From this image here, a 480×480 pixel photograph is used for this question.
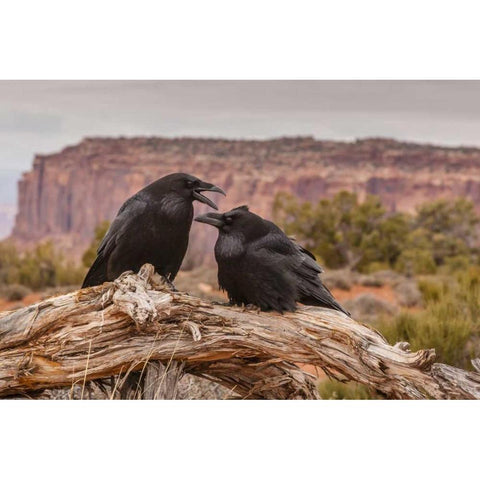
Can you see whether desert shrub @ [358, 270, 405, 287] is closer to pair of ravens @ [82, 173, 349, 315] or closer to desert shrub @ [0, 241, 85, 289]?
desert shrub @ [0, 241, 85, 289]

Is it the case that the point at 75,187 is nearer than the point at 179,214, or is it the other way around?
the point at 179,214

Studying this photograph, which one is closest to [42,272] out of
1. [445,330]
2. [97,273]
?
[445,330]

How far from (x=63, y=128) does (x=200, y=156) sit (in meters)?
5.19

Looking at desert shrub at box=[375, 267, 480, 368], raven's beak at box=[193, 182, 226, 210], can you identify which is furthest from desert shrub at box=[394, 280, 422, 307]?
raven's beak at box=[193, 182, 226, 210]

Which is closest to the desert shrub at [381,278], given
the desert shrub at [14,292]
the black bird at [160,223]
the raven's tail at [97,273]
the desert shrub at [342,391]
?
the desert shrub at [14,292]

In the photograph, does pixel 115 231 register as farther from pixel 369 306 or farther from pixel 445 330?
pixel 369 306

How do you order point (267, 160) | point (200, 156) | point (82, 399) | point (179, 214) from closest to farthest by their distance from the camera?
point (179, 214) < point (82, 399) < point (200, 156) < point (267, 160)

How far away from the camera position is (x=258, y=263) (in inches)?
225

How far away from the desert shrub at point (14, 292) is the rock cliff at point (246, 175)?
9.63m

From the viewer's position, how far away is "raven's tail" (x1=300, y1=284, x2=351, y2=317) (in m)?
6.03

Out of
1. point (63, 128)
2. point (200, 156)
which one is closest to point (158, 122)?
point (63, 128)

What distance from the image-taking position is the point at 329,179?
31.0 metres

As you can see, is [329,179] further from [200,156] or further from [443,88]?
[443,88]

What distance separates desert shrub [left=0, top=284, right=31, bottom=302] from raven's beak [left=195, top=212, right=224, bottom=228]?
1180 cm
